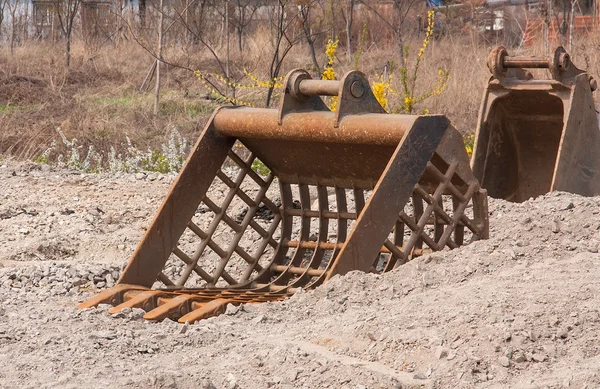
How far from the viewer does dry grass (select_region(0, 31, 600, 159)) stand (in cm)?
1090

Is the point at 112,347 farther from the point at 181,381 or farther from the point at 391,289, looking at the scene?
the point at 391,289

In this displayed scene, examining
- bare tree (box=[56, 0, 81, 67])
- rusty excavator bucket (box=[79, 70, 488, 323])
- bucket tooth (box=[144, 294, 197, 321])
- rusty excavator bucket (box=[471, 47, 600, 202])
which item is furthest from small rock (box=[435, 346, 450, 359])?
bare tree (box=[56, 0, 81, 67])

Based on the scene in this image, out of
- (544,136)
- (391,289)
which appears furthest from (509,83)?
(391,289)

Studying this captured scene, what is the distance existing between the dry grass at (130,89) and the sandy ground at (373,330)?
5.92 meters

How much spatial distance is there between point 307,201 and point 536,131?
7.27 feet

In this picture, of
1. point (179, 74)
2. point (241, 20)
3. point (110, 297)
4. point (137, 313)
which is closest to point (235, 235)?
point (110, 297)

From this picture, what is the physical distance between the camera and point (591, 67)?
12.5 m

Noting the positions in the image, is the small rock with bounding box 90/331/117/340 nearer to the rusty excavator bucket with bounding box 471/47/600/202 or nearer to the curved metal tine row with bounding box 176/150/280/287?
the curved metal tine row with bounding box 176/150/280/287

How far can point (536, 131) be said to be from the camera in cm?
630

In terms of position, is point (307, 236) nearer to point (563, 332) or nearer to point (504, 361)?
point (563, 332)

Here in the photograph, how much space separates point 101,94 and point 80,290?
37.4 ft

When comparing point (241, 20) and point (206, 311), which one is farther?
point (241, 20)

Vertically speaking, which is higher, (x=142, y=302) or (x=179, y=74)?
(x=142, y=302)

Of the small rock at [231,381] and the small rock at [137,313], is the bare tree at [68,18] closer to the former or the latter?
the small rock at [137,313]
